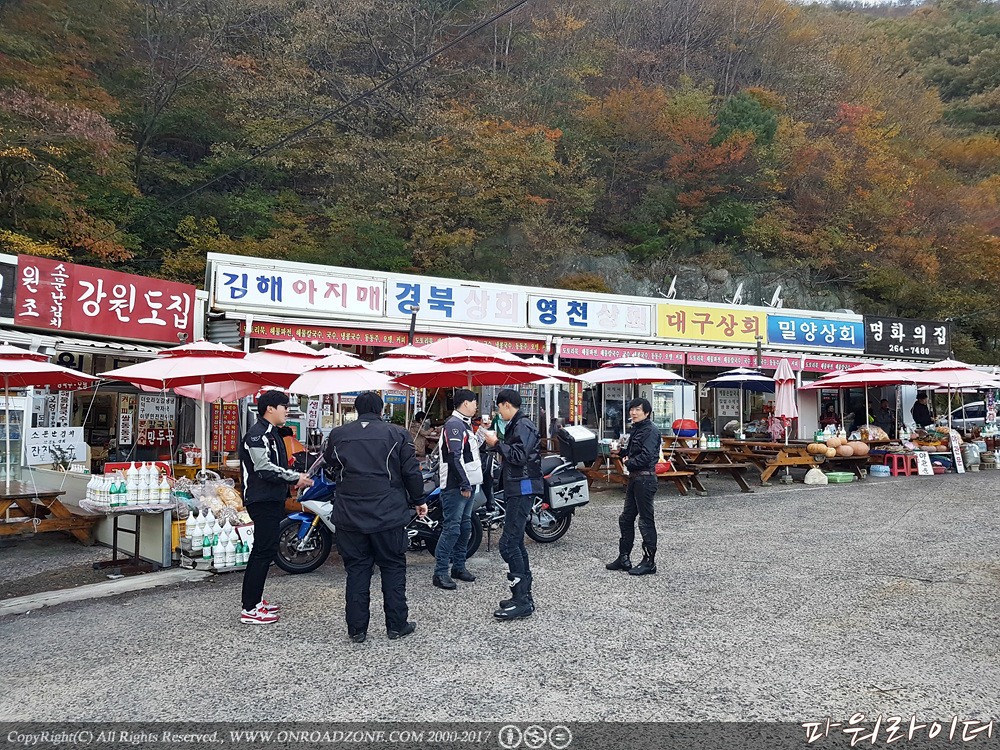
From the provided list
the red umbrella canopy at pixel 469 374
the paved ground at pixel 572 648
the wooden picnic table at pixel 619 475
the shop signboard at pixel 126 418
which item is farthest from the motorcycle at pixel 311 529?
the shop signboard at pixel 126 418

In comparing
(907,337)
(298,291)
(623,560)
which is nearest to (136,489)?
(623,560)

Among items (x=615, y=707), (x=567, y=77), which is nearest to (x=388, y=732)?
(x=615, y=707)

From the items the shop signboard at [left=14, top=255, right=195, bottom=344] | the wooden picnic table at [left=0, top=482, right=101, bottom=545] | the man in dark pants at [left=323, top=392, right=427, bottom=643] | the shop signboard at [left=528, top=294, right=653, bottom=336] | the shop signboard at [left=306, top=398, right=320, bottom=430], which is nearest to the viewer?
the man in dark pants at [left=323, top=392, right=427, bottom=643]

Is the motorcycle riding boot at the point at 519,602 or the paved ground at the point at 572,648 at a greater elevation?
Result: the motorcycle riding boot at the point at 519,602

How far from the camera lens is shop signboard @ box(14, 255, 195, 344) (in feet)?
35.3

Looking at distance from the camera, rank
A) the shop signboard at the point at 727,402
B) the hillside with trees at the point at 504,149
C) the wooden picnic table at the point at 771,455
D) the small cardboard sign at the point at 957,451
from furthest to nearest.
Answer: the hillside with trees at the point at 504,149 → the shop signboard at the point at 727,402 → the small cardboard sign at the point at 957,451 → the wooden picnic table at the point at 771,455

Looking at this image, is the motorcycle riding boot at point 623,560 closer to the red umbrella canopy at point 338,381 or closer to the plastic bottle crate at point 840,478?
the red umbrella canopy at point 338,381

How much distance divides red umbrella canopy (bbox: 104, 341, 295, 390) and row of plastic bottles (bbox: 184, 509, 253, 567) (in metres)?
1.82

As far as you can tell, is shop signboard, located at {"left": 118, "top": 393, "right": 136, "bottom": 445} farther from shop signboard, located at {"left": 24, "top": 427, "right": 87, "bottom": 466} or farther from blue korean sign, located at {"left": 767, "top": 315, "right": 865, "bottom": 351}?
blue korean sign, located at {"left": 767, "top": 315, "right": 865, "bottom": 351}

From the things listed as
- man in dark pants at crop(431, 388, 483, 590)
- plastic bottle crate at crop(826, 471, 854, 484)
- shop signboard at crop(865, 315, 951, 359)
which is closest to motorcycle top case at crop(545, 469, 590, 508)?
man in dark pants at crop(431, 388, 483, 590)

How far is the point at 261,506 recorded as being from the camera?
5.01 meters

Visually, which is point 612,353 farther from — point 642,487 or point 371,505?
point 371,505

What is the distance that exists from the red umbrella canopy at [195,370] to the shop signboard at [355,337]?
3487mm

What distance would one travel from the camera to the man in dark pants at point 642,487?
A: 21.0ft
